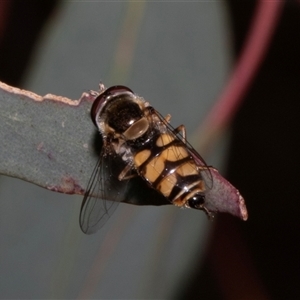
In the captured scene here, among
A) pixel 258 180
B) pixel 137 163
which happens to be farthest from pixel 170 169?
pixel 258 180

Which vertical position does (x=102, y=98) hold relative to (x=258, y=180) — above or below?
above

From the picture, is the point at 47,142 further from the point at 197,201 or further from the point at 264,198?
the point at 264,198

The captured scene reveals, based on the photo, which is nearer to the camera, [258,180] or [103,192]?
[103,192]

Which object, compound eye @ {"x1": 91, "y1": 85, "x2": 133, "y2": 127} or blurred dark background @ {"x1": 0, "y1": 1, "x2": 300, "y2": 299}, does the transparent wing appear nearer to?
compound eye @ {"x1": 91, "y1": 85, "x2": 133, "y2": 127}

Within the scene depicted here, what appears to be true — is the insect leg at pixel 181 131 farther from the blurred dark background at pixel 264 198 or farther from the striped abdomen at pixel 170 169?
the blurred dark background at pixel 264 198

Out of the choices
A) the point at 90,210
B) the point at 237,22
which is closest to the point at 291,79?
the point at 237,22

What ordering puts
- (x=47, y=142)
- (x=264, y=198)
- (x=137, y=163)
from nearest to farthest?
(x=47, y=142) < (x=137, y=163) < (x=264, y=198)

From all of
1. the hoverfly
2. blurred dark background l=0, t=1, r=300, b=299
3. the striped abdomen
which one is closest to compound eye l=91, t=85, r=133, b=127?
the hoverfly

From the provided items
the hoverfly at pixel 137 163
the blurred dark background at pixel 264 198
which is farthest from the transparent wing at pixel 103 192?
the blurred dark background at pixel 264 198
